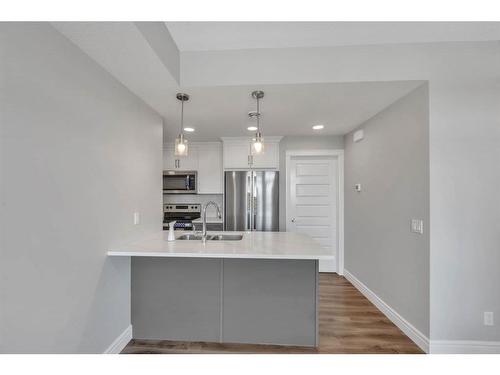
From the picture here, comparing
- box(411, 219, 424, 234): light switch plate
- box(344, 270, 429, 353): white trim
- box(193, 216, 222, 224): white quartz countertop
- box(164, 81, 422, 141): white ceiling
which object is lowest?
box(344, 270, 429, 353): white trim

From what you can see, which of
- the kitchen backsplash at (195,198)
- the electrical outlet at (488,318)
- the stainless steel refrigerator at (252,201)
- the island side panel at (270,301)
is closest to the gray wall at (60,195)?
the island side panel at (270,301)

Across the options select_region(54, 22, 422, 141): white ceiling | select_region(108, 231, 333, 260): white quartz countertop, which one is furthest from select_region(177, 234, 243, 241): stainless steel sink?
select_region(54, 22, 422, 141): white ceiling

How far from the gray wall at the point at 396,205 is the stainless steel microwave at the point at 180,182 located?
2615 mm

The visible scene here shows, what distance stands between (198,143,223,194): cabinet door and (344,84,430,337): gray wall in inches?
87.5

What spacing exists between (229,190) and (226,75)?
207cm

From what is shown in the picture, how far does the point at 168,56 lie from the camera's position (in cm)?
183

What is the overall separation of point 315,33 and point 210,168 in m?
2.75

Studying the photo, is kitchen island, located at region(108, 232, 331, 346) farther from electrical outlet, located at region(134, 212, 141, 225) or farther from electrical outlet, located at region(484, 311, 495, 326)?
electrical outlet, located at region(484, 311, 495, 326)

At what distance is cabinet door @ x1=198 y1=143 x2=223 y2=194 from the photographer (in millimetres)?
4195

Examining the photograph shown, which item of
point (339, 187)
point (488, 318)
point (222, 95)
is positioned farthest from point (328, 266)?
point (222, 95)

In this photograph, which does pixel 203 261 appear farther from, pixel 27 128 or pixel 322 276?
pixel 322 276

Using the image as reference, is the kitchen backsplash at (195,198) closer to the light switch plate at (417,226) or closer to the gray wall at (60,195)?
the gray wall at (60,195)

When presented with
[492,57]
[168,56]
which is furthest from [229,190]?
[492,57]

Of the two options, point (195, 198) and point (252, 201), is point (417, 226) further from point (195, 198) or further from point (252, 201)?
point (195, 198)
